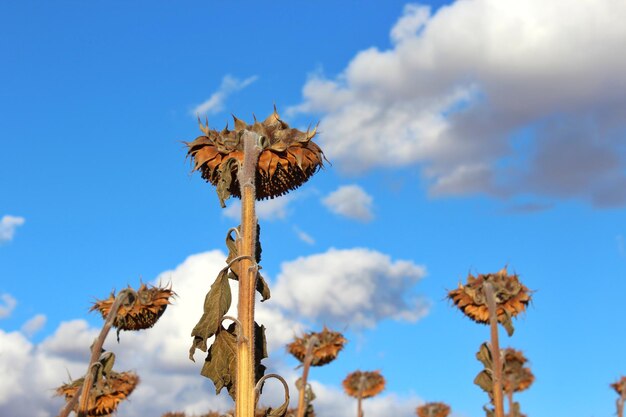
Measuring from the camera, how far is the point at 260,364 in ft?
14.8

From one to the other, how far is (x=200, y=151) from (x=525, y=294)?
8.53m

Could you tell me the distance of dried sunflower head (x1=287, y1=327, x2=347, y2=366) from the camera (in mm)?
19141

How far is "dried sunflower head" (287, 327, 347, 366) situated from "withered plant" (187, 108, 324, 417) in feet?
46.4

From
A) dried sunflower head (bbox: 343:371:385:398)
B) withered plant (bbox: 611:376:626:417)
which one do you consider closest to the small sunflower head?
withered plant (bbox: 611:376:626:417)

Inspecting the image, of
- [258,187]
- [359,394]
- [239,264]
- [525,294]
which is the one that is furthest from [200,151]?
[359,394]

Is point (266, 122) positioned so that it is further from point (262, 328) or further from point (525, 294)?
point (525, 294)

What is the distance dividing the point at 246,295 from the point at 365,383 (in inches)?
845

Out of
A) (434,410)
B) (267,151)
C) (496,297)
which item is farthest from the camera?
(434,410)

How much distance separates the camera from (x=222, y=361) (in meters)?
4.33

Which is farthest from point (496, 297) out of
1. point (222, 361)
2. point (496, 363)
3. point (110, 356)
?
point (222, 361)

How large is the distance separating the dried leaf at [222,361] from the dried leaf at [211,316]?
0.05 meters

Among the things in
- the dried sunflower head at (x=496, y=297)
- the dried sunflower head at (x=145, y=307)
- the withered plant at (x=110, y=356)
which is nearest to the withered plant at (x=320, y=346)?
the withered plant at (x=110, y=356)

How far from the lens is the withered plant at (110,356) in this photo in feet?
25.7

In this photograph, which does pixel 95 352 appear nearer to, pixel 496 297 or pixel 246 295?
pixel 246 295
